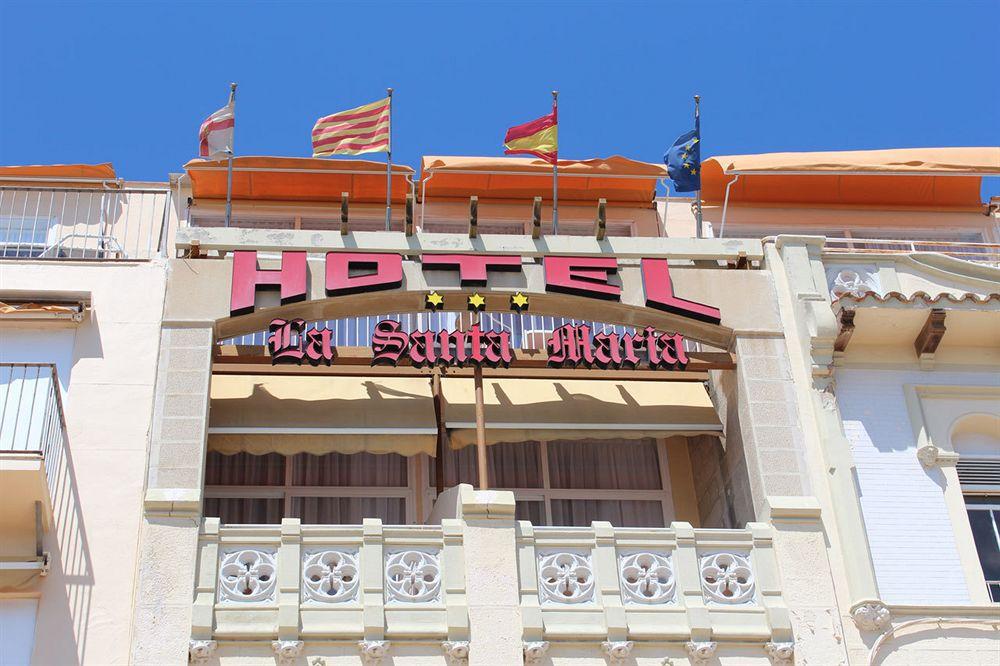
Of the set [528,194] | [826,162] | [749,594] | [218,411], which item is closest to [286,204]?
[528,194]

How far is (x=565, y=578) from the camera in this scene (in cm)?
1578

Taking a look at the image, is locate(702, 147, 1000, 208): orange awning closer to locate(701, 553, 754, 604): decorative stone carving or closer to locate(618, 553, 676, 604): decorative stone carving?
locate(701, 553, 754, 604): decorative stone carving

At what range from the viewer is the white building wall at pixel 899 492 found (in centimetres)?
1628

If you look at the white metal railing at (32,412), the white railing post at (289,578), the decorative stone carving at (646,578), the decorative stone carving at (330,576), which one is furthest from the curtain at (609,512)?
the white metal railing at (32,412)

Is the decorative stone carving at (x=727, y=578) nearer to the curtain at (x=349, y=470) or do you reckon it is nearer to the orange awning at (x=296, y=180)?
the curtain at (x=349, y=470)

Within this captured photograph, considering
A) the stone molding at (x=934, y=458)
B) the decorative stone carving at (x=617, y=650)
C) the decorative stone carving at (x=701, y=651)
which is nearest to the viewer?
the decorative stone carving at (x=617, y=650)

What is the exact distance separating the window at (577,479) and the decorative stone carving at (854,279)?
11.1ft

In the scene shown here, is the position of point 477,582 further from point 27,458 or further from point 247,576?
point 27,458

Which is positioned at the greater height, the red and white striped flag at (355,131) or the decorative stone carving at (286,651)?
the red and white striped flag at (355,131)

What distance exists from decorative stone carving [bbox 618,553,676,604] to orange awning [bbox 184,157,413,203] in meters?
8.46

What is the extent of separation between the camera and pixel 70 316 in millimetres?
17062

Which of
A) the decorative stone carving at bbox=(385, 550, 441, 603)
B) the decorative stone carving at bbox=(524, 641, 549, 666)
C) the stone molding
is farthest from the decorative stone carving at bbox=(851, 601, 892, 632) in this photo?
the decorative stone carving at bbox=(385, 550, 441, 603)

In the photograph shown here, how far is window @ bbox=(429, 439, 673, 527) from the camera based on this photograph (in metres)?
19.1

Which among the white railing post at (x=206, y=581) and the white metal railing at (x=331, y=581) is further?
the white metal railing at (x=331, y=581)
